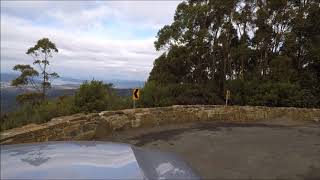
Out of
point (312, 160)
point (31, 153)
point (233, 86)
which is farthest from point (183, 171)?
point (233, 86)

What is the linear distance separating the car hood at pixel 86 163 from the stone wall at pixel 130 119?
528 cm

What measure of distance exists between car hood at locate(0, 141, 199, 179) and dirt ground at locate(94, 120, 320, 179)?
3.43m

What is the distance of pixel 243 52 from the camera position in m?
25.7

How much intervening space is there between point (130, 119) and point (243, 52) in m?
13.9

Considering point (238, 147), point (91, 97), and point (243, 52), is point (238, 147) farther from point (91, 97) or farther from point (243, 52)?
point (243, 52)

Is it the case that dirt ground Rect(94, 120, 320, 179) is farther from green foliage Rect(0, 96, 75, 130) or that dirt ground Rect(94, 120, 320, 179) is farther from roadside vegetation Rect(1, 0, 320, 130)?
roadside vegetation Rect(1, 0, 320, 130)

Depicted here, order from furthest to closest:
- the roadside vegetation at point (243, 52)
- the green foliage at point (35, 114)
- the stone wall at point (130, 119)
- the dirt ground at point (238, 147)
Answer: the roadside vegetation at point (243, 52)
the green foliage at point (35, 114)
the stone wall at point (130, 119)
the dirt ground at point (238, 147)

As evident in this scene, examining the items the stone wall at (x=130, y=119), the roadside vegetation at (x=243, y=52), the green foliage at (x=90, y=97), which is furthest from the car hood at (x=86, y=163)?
the roadside vegetation at (x=243, y=52)

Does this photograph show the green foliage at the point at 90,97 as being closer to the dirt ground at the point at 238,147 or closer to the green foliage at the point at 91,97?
the green foliage at the point at 91,97

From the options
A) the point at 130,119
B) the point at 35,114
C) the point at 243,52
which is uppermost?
the point at 243,52

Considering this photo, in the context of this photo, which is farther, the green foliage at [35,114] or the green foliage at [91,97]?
the green foliage at [91,97]

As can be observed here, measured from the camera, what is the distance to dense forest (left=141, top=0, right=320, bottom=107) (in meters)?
24.2

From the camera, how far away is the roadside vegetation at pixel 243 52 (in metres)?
23.6

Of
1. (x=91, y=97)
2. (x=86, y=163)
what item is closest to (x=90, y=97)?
(x=91, y=97)
